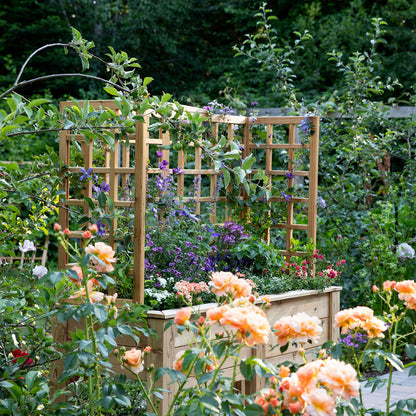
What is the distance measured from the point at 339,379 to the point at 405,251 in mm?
3507

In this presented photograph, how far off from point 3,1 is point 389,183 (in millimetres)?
7564

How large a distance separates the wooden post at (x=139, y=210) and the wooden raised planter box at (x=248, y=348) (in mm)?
117

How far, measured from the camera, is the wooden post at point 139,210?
2.81 m

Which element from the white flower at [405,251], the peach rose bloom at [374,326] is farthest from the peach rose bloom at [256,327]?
the white flower at [405,251]

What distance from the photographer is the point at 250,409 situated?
1.48 m

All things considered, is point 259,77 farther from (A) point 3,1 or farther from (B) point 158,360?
(B) point 158,360

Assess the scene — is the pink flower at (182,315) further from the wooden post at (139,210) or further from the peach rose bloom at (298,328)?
the wooden post at (139,210)

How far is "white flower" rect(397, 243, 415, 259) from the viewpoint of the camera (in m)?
4.71

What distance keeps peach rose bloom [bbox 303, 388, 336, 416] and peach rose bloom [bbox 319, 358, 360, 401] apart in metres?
0.04

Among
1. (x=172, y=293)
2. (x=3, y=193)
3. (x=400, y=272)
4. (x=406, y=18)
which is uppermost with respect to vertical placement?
(x=406, y=18)

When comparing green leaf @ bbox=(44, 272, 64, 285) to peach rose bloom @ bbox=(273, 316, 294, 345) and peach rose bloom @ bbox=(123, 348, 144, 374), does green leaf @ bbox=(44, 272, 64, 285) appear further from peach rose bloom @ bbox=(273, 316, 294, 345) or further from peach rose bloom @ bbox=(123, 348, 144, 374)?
peach rose bloom @ bbox=(273, 316, 294, 345)

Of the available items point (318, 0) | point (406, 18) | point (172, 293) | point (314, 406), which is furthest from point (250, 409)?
point (318, 0)

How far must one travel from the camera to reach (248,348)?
327 cm

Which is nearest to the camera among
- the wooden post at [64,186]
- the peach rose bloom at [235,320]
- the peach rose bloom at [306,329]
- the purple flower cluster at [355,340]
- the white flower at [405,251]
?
the peach rose bloom at [235,320]
